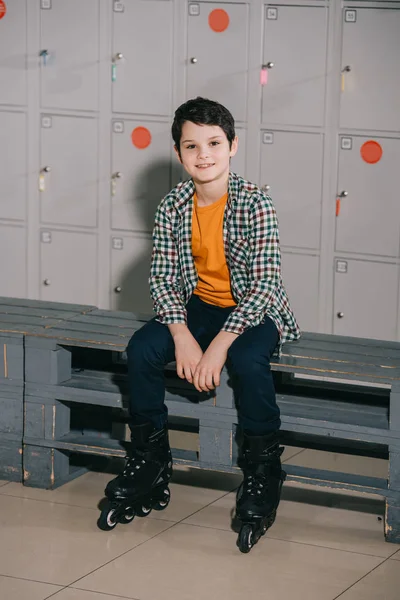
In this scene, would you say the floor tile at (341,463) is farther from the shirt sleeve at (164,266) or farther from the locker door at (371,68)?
the locker door at (371,68)

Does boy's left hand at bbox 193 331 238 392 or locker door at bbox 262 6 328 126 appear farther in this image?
locker door at bbox 262 6 328 126

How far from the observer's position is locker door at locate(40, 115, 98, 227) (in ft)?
14.2

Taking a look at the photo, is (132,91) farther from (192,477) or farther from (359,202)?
(192,477)

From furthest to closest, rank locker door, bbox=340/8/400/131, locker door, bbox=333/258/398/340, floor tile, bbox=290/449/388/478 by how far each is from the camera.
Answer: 1. locker door, bbox=333/258/398/340
2. locker door, bbox=340/8/400/131
3. floor tile, bbox=290/449/388/478

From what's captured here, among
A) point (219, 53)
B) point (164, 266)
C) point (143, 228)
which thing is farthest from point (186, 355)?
point (219, 53)

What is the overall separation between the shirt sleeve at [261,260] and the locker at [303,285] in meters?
1.27

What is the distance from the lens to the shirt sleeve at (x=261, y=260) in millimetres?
2779

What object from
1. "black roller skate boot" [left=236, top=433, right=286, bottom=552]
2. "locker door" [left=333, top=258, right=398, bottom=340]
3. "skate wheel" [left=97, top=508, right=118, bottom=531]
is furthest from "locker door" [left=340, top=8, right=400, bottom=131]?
"skate wheel" [left=97, top=508, right=118, bottom=531]

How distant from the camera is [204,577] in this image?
97.7 inches

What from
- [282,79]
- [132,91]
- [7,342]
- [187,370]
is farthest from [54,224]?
[187,370]

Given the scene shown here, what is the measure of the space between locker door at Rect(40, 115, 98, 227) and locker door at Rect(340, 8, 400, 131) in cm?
111

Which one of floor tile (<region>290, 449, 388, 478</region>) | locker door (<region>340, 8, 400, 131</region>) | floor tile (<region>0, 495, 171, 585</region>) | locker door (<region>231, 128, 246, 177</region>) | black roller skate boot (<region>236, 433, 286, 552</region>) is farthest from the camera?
locker door (<region>231, 128, 246, 177</region>)

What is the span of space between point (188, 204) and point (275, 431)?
0.70 metres

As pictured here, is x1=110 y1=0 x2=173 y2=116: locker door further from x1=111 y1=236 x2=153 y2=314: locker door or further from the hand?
the hand
